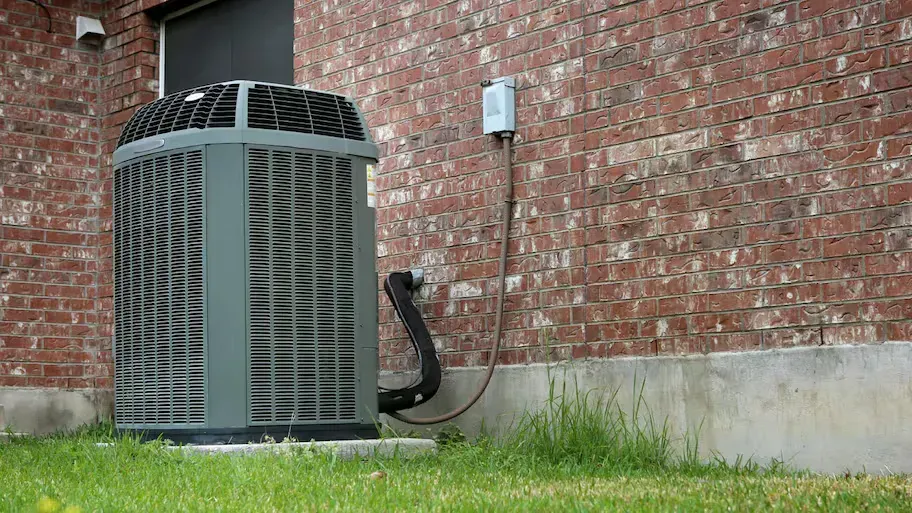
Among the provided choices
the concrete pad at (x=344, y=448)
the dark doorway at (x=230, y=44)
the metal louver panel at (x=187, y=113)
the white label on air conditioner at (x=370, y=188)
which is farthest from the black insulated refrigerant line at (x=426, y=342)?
the dark doorway at (x=230, y=44)

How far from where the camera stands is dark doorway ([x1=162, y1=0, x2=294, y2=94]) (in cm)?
738

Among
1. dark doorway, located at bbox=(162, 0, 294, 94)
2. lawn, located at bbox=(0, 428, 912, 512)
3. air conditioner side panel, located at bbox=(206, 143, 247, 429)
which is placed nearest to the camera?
lawn, located at bbox=(0, 428, 912, 512)

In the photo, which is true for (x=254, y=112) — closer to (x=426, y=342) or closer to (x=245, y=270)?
(x=245, y=270)

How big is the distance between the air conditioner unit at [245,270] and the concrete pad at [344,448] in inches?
5.4

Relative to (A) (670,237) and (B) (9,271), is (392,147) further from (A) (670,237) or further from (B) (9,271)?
(B) (9,271)

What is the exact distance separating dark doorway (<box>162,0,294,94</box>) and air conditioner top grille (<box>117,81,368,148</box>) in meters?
2.05

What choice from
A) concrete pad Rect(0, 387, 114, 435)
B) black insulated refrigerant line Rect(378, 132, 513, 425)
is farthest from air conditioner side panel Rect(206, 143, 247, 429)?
concrete pad Rect(0, 387, 114, 435)

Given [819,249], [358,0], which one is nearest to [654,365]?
[819,249]

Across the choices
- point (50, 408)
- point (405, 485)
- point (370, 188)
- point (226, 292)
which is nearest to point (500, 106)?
point (370, 188)

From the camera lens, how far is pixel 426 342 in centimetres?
579

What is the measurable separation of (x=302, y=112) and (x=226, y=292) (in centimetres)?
87

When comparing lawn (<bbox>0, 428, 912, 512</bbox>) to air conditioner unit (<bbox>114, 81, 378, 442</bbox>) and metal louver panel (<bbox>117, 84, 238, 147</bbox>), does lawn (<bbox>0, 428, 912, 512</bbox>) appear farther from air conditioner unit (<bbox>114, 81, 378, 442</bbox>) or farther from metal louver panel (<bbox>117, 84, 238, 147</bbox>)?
metal louver panel (<bbox>117, 84, 238, 147</bbox>)

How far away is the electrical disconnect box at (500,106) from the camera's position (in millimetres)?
5730

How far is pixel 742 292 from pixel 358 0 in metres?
3.09
